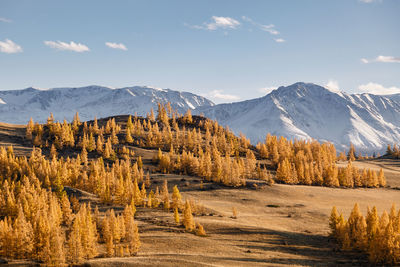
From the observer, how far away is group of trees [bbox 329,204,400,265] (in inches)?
2480

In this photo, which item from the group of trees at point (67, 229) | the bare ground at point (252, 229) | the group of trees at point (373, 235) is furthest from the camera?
the group of trees at point (373, 235)

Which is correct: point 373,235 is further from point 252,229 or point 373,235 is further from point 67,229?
point 67,229

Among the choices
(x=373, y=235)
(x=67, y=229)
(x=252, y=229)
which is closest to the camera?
(x=373, y=235)

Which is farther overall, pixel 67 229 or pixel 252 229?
pixel 252 229

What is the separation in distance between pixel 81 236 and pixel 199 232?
83.3 ft

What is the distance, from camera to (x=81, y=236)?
200ft

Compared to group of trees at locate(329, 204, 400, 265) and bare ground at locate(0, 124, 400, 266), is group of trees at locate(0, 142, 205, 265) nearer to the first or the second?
bare ground at locate(0, 124, 400, 266)

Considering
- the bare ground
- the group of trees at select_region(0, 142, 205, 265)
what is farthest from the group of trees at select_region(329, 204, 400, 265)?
the group of trees at select_region(0, 142, 205, 265)

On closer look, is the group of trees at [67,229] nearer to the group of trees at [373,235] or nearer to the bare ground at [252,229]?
the bare ground at [252,229]

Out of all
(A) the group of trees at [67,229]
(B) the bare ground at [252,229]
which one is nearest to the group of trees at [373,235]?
(B) the bare ground at [252,229]

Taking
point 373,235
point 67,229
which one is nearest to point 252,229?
point 373,235

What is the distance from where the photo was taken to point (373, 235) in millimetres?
69562

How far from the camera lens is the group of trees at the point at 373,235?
63000mm

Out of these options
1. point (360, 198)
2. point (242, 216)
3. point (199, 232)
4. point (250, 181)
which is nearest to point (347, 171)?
point (360, 198)
